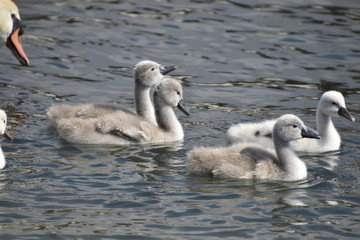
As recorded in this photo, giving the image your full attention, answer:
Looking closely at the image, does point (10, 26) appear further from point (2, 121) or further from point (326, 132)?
point (326, 132)

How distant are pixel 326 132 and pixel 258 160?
202 centimetres

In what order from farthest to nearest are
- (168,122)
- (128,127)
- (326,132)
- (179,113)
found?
(179,113), (168,122), (326,132), (128,127)

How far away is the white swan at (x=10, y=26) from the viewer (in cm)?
1238

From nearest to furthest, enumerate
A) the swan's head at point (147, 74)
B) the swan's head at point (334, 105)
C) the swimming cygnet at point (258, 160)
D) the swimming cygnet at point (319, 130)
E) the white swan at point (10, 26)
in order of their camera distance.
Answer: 1. the swimming cygnet at point (258, 160)
2. the swimming cygnet at point (319, 130)
3. the swan's head at point (334, 105)
4. the swan's head at point (147, 74)
5. the white swan at point (10, 26)

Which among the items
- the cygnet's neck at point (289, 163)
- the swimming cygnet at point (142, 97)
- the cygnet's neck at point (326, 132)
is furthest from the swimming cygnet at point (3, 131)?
the cygnet's neck at point (326, 132)

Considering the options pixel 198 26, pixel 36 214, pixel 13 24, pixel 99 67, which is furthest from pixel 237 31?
pixel 36 214

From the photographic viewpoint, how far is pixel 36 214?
29.6 ft

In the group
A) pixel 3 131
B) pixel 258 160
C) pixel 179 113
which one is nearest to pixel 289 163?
pixel 258 160

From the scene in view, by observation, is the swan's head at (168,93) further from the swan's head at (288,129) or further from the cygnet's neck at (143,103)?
the swan's head at (288,129)

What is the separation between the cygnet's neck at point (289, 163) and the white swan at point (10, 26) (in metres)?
4.11

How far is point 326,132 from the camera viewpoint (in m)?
12.0

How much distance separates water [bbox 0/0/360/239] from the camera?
Result: 29.6 ft

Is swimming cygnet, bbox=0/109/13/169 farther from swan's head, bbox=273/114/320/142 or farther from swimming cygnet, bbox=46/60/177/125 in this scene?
swan's head, bbox=273/114/320/142

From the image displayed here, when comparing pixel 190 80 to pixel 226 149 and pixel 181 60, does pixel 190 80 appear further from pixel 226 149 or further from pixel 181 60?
pixel 226 149
